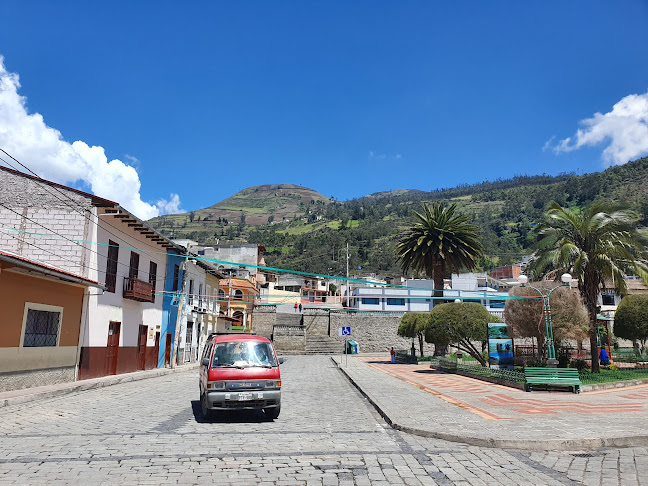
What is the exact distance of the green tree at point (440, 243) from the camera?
34.8m

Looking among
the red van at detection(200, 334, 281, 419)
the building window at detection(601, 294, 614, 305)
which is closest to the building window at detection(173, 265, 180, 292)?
the red van at detection(200, 334, 281, 419)

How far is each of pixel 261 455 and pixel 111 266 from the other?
15423mm

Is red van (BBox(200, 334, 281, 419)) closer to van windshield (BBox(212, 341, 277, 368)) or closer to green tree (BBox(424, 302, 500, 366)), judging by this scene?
van windshield (BBox(212, 341, 277, 368))

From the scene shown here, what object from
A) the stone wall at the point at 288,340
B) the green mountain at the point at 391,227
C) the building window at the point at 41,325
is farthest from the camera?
the green mountain at the point at 391,227

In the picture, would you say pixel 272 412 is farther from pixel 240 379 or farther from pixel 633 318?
pixel 633 318

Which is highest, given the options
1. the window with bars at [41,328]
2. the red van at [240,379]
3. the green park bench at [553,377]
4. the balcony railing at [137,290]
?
the balcony railing at [137,290]

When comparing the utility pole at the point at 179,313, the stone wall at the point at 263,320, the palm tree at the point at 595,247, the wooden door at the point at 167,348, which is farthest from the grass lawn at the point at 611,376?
the stone wall at the point at 263,320

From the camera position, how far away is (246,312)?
55.4 meters

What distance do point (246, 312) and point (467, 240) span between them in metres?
30.0

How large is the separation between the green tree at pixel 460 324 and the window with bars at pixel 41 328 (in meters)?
16.9

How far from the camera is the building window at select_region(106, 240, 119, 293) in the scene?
1916cm

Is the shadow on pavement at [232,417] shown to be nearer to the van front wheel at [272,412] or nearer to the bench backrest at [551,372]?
the van front wheel at [272,412]

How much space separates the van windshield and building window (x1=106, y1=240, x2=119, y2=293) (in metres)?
10.8

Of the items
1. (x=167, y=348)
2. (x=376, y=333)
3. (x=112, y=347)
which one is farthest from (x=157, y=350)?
(x=376, y=333)
